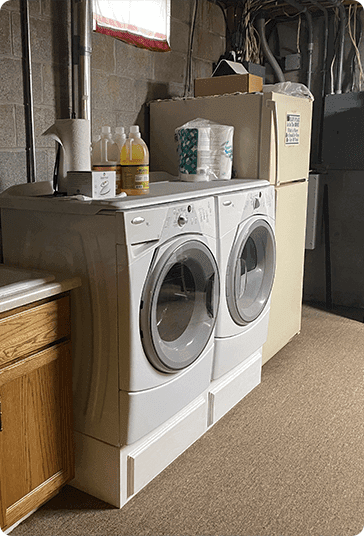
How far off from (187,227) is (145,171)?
0.28m

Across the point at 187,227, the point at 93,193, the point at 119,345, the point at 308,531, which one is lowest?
the point at 308,531

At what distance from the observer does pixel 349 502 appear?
180cm

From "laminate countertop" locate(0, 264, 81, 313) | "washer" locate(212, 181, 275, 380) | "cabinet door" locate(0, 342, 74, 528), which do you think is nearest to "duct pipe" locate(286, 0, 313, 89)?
"washer" locate(212, 181, 275, 380)

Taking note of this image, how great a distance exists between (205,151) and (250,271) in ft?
2.13

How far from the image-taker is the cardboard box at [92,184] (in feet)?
5.64

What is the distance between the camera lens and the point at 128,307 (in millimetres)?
1643

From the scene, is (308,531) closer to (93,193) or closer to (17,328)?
(17,328)

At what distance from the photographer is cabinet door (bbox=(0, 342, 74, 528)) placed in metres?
1.53

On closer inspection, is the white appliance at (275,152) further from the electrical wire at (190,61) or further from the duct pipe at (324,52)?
the duct pipe at (324,52)

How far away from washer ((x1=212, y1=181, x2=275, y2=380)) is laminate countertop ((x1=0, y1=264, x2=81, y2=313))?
761 millimetres

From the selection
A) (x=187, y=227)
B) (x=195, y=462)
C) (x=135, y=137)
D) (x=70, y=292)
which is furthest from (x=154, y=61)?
(x=195, y=462)

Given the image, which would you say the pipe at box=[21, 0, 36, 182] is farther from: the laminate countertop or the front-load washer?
the laminate countertop

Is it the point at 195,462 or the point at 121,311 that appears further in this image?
the point at 195,462

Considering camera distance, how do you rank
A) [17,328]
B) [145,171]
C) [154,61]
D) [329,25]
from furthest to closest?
[329,25], [154,61], [145,171], [17,328]
